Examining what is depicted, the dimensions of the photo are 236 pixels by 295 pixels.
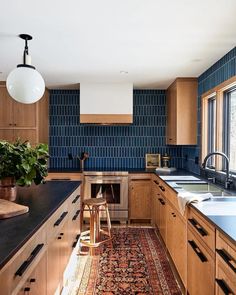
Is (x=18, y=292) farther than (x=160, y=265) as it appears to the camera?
No

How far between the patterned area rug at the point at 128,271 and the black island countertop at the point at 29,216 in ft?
2.94

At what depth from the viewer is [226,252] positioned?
4.49 feet

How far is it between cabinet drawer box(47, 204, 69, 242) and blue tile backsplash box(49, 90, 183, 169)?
9.12 feet

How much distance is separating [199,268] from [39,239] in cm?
106

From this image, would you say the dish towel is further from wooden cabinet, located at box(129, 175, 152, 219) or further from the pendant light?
wooden cabinet, located at box(129, 175, 152, 219)

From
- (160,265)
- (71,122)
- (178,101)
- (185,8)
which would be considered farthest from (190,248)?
(71,122)

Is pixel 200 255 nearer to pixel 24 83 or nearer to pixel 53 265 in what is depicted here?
pixel 53 265

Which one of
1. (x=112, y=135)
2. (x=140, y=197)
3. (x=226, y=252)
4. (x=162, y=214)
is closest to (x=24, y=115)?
(x=112, y=135)

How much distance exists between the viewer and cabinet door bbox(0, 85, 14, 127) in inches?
174

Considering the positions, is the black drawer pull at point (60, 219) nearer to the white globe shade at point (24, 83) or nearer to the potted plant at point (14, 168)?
the potted plant at point (14, 168)

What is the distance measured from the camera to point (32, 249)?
4.51 ft

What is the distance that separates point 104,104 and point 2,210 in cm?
316

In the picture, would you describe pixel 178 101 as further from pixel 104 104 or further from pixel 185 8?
pixel 185 8

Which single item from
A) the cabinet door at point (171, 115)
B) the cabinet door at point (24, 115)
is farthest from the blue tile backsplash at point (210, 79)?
the cabinet door at point (24, 115)
